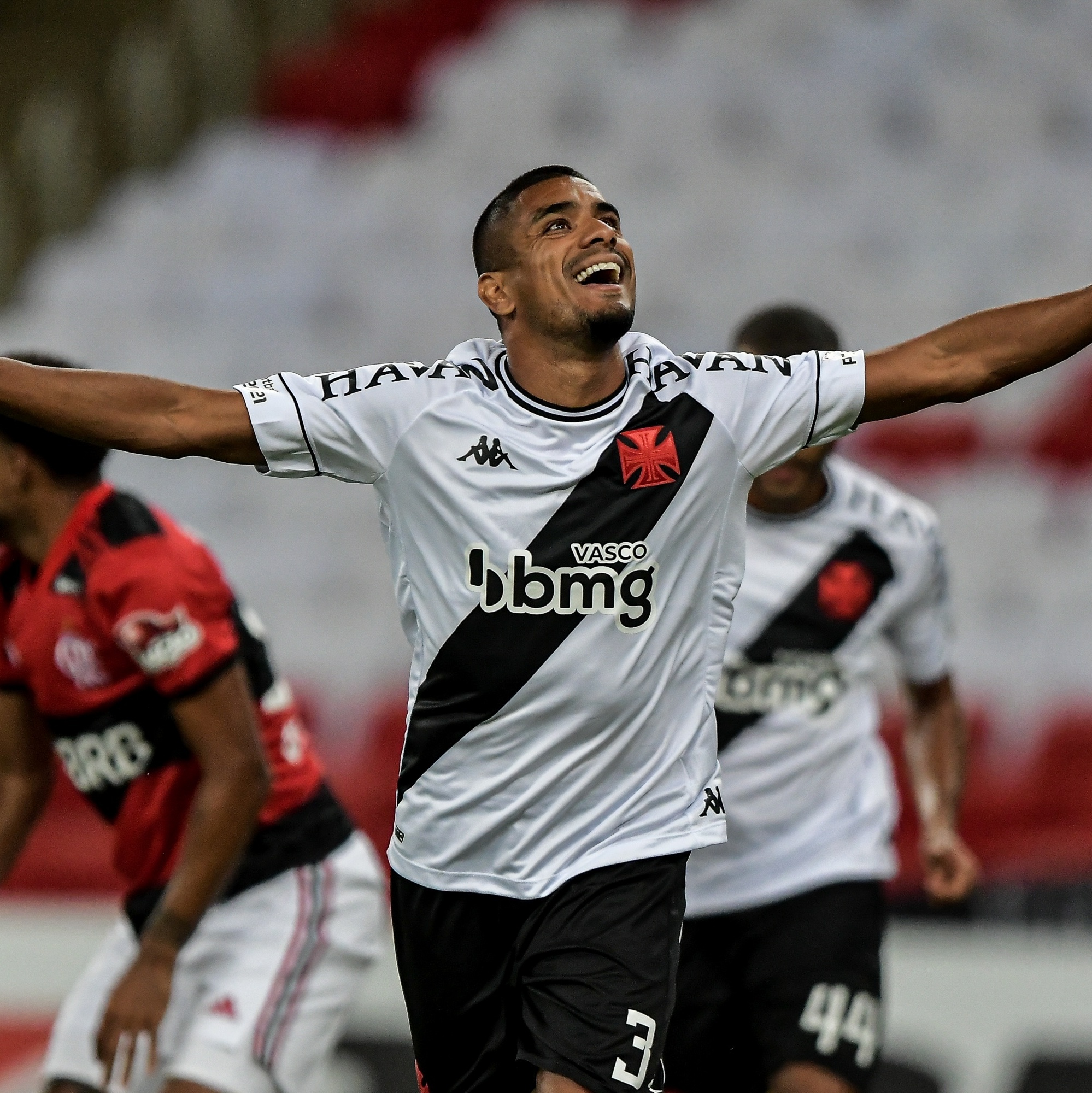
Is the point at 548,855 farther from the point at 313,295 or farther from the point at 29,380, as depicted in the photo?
the point at 313,295

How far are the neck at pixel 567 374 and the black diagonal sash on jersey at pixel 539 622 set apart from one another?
0.10 m

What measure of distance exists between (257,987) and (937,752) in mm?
1668

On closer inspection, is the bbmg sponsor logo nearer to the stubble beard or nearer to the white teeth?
the stubble beard

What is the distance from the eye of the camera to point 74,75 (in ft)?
33.8

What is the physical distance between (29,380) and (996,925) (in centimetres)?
434

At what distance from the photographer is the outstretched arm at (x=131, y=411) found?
2.53 m

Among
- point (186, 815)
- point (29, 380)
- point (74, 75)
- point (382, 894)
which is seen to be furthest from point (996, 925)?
point (74, 75)

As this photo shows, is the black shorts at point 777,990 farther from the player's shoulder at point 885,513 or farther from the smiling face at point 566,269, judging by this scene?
the smiling face at point 566,269

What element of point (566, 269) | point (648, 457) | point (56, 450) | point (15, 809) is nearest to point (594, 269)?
point (566, 269)

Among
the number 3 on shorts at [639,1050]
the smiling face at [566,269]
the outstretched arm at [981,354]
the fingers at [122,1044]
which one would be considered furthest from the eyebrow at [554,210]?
the fingers at [122,1044]

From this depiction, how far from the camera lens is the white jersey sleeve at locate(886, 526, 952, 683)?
12.5ft

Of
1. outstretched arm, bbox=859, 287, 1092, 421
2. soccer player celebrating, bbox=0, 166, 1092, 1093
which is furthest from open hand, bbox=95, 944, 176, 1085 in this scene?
outstretched arm, bbox=859, 287, 1092, 421

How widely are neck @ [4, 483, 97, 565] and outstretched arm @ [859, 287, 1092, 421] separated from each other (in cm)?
149

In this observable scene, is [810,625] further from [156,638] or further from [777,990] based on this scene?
[156,638]
